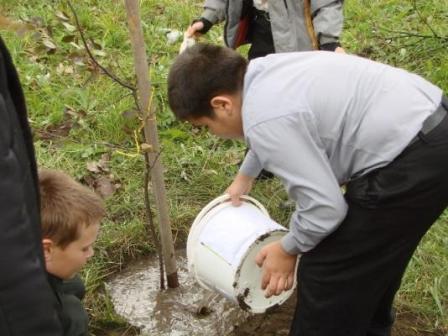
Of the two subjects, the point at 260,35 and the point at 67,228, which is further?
the point at 260,35

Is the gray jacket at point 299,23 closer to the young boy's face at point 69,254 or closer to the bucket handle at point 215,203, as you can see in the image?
the bucket handle at point 215,203

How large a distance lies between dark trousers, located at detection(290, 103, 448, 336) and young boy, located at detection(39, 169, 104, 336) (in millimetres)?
695

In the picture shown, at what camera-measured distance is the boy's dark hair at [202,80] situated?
1.99 m

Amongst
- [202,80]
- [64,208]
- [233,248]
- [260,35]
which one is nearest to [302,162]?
[202,80]

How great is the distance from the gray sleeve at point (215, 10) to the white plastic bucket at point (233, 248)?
136cm

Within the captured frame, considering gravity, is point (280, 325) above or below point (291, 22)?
below

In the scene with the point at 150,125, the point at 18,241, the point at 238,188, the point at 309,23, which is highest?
the point at 18,241

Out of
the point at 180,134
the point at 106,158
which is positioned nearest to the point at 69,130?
the point at 106,158

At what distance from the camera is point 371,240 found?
1.94 m

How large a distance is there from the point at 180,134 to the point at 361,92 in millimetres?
2133

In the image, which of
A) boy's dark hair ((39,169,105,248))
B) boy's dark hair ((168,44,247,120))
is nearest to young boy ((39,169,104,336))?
boy's dark hair ((39,169,105,248))

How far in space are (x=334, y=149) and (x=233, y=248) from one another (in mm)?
586

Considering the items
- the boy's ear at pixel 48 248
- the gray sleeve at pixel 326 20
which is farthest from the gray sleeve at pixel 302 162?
the gray sleeve at pixel 326 20

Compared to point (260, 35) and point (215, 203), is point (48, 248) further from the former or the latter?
point (260, 35)
